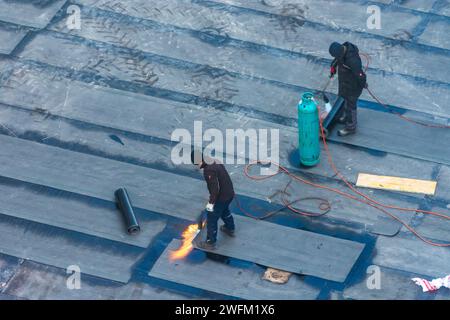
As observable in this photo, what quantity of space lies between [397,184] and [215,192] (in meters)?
3.46

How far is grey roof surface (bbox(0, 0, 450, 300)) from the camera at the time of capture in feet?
43.8

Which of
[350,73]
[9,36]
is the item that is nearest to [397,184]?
[350,73]

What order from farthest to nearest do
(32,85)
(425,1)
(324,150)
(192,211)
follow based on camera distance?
(425,1)
(32,85)
(324,150)
(192,211)

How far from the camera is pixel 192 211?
46.9 ft

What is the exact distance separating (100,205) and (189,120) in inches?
100

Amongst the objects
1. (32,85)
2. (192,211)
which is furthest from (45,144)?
(192,211)

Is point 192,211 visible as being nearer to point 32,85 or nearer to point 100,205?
point 100,205

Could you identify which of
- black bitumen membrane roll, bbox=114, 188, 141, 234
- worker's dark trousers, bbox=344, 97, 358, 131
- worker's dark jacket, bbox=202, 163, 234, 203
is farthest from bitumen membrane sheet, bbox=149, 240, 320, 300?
worker's dark trousers, bbox=344, 97, 358, 131

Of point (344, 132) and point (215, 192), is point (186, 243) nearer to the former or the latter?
point (215, 192)

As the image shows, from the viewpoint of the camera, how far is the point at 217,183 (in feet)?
42.1

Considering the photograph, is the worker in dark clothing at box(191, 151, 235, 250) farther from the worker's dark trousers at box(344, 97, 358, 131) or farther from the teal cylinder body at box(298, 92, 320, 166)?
the worker's dark trousers at box(344, 97, 358, 131)

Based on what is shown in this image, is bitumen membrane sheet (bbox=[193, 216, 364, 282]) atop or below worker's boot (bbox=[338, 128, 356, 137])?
below

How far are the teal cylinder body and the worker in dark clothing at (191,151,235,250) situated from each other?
1.88 metres

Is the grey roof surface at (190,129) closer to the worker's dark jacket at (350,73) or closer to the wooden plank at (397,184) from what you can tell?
the wooden plank at (397,184)
